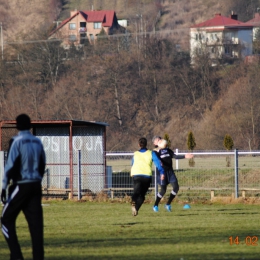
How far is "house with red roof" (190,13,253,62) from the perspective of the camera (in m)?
104

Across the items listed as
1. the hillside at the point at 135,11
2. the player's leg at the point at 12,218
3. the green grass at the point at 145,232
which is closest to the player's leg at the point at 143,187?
the green grass at the point at 145,232

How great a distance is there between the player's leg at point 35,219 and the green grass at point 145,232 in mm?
1087

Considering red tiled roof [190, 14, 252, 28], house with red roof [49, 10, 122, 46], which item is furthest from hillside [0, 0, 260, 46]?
red tiled roof [190, 14, 252, 28]

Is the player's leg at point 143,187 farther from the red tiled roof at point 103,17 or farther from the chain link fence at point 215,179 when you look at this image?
the red tiled roof at point 103,17

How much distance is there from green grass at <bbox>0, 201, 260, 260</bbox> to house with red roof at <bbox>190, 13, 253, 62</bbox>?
7834 cm

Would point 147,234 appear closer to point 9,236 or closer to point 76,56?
point 9,236

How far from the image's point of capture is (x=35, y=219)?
11875 millimetres

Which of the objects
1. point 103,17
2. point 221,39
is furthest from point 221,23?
point 103,17

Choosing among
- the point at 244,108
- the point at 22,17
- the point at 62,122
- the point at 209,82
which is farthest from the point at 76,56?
the point at 62,122

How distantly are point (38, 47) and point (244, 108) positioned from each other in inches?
1300

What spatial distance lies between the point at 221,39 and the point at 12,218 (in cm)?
10041

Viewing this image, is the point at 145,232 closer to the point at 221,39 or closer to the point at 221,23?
the point at 221,39

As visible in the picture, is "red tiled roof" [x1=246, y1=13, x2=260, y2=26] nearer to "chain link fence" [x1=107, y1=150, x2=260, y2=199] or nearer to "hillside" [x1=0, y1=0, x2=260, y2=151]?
"hillside" [x1=0, y1=0, x2=260, y2=151]

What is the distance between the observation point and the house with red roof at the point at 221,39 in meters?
104
